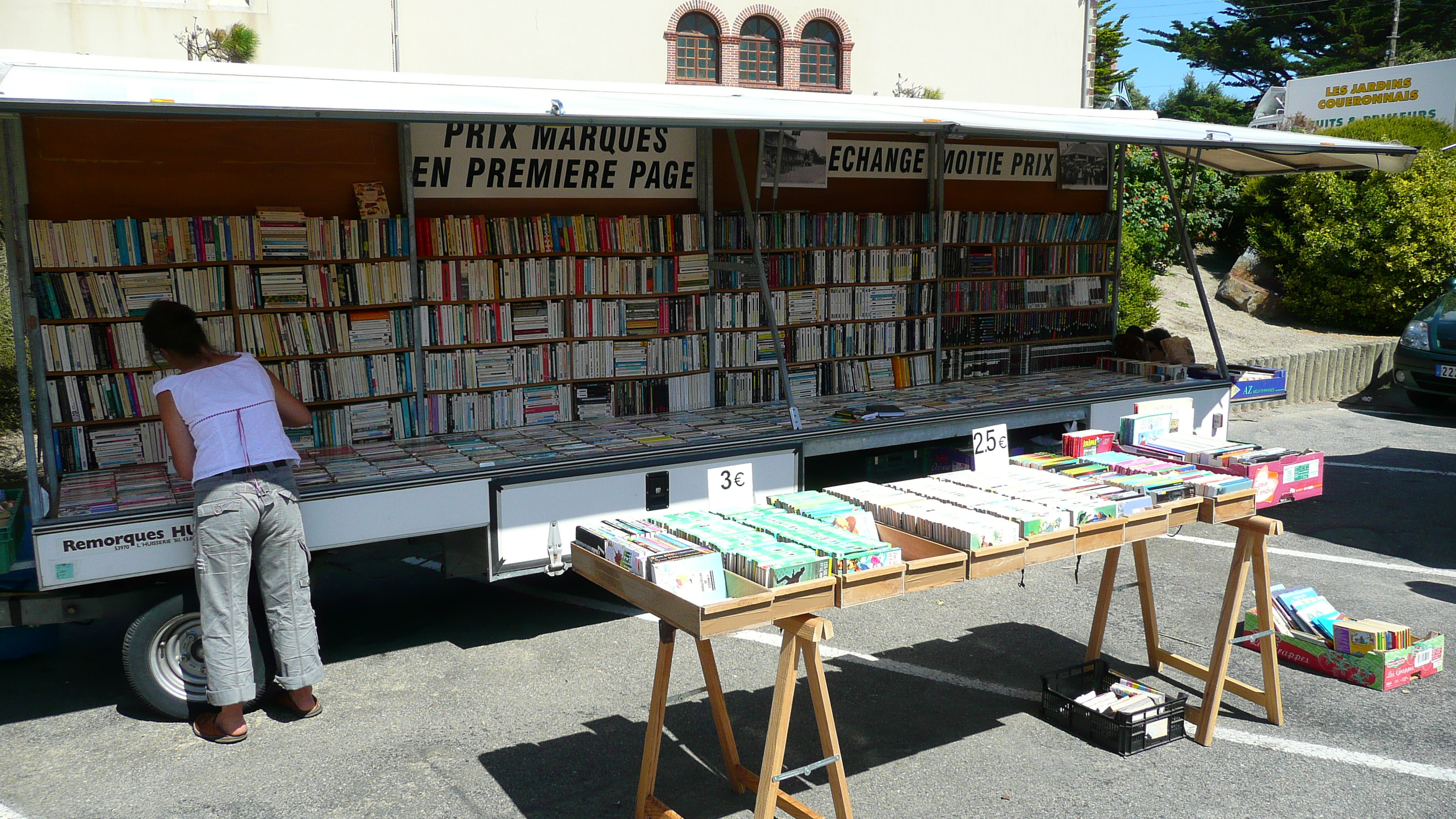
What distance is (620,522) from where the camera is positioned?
4.03 metres

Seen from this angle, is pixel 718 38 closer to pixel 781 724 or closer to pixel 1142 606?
pixel 1142 606

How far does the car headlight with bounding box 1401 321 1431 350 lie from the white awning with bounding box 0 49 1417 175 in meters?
5.52

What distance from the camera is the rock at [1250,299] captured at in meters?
17.0

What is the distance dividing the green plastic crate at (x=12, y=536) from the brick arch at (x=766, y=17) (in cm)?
2145

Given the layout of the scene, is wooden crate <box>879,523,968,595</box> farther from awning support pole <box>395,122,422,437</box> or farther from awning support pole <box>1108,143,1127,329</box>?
awning support pole <box>1108,143,1127,329</box>

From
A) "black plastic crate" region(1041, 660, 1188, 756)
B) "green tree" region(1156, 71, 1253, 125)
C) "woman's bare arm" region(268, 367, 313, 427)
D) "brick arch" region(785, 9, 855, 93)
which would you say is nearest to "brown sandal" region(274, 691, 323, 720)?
"woman's bare arm" region(268, 367, 313, 427)

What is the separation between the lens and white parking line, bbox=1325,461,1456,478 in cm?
941

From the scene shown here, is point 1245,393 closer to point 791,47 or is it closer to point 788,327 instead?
point 788,327

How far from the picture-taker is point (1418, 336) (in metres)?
12.4

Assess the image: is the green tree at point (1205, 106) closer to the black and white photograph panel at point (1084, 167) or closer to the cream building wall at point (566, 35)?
the cream building wall at point (566, 35)

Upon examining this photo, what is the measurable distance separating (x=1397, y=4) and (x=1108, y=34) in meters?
8.25

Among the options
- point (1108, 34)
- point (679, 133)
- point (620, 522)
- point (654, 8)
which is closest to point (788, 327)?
point (679, 133)

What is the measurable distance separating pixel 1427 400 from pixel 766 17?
16.8m

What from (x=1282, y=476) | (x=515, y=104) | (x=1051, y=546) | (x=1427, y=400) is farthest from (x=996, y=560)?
(x=1427, y=400)
